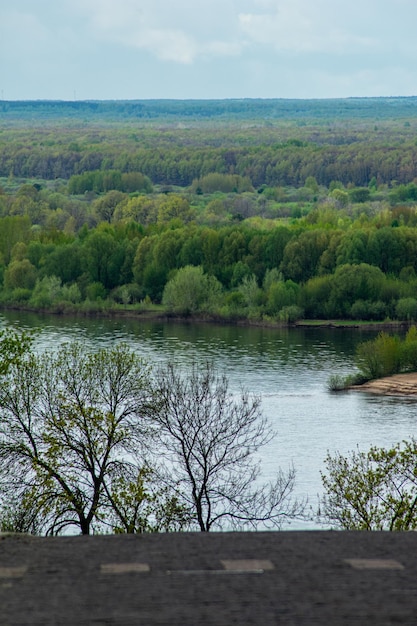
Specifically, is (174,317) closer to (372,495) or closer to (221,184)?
(372,495)

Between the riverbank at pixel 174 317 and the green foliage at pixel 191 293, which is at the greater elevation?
the green foliage at pixel 191 293

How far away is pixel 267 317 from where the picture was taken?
165 ft

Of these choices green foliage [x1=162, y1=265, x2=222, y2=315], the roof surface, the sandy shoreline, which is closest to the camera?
the roof surface

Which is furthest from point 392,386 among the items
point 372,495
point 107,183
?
point 107,183

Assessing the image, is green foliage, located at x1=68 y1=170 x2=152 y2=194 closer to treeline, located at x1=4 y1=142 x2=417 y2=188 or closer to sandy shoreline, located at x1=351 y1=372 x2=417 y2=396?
treeline, located at x1=4 y1=142 x2=417 y2=188

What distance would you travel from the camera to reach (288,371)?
115 ft

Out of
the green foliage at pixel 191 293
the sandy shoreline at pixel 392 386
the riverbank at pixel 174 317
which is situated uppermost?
the sandy shoreline at pixel 392 386

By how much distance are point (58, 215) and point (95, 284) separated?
87.7 ft

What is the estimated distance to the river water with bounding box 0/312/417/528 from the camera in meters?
23.5

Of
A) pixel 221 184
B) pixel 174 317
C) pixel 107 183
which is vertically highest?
pixel 174 317

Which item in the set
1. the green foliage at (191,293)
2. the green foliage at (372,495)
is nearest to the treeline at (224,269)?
the green foliage at (191,293)

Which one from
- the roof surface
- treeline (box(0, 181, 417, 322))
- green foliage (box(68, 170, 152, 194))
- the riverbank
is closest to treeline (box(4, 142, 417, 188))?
green foliage (box(68, 170, 152, 194))

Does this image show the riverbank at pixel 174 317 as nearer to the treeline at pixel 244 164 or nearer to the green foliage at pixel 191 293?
the green foliage at pixel 191 293

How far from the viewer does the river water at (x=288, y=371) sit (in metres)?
23.5
